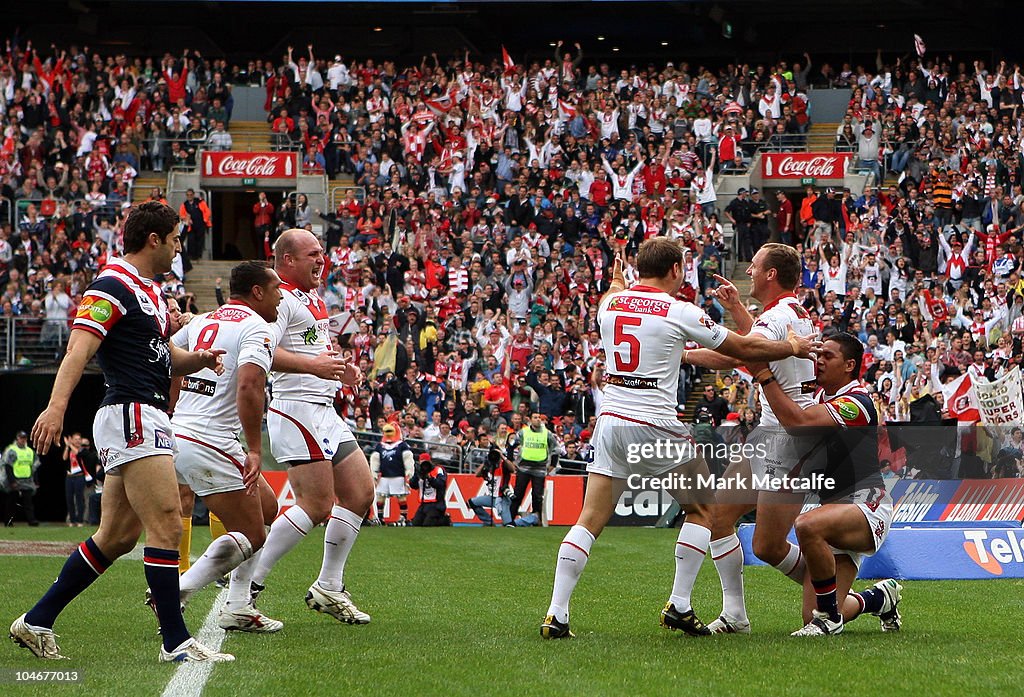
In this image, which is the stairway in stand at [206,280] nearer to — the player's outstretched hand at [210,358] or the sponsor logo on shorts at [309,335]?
the sponsor logo on shorts at [309,335]

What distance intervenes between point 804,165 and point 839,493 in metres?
25.4

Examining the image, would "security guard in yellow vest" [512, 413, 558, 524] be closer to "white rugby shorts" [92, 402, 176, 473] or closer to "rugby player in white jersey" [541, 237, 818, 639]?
"rugby player in white jersey" [541, 237, 818, 639]

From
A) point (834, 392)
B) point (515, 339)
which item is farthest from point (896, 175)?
point (834, 392)

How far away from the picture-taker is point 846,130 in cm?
3281

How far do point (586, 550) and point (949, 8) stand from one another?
111 feet

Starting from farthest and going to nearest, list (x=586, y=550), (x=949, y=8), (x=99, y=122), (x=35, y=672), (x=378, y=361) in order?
(x=949, y=8), (x=99, y=122), (x=378, y=361), (x=586, y=550), (x=35, y=672)

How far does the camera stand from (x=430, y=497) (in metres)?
22.4

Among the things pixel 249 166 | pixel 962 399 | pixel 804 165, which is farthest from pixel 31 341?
pixel 804 165

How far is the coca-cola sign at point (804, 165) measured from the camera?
32156 mm

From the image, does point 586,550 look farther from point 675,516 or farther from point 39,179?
point 39,179

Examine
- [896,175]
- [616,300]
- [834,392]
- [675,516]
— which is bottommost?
[675,516]

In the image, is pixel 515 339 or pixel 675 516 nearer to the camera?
pixel 675 516

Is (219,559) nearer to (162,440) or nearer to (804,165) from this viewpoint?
(162,440)

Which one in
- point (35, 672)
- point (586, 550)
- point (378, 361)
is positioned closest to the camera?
point (35, 672)
